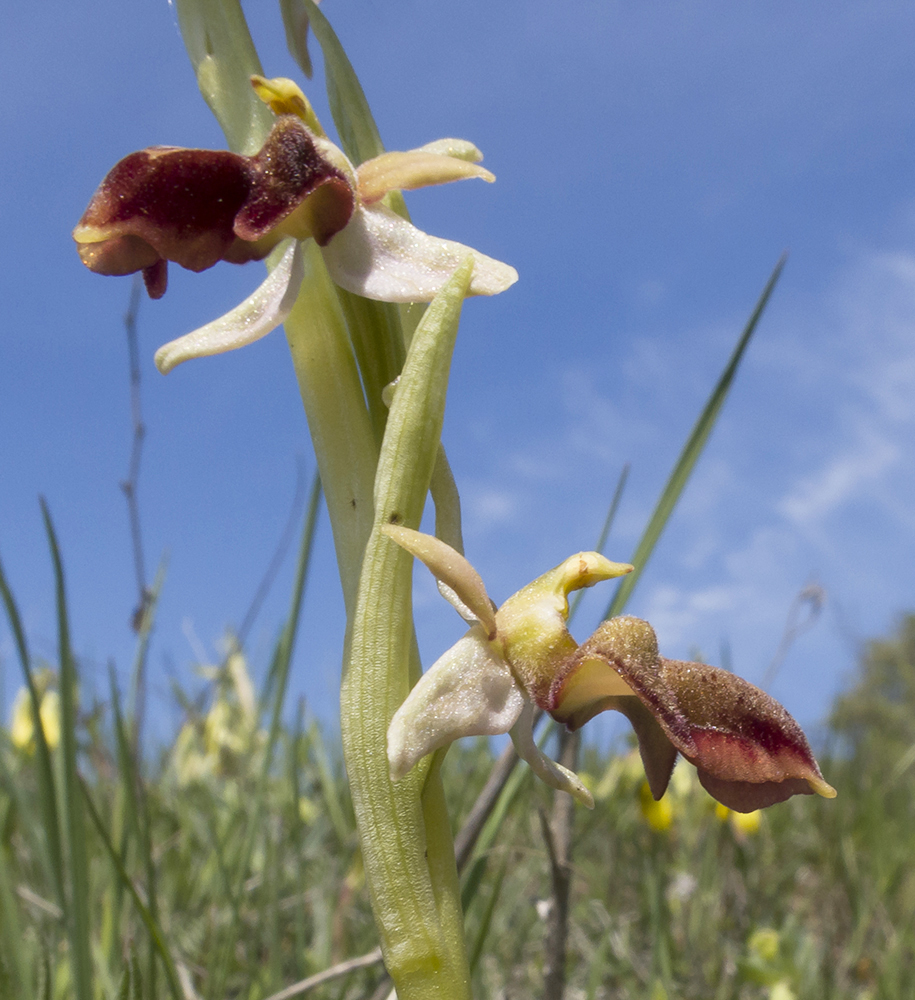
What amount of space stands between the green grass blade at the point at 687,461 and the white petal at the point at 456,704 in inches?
18.1

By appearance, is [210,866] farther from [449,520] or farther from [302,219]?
[302,219]

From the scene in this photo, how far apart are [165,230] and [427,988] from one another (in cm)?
74

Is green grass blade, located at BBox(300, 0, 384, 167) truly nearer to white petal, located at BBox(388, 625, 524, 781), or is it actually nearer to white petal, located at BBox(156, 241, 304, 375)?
white petal, located at BBox(156, 241, 304, 375)

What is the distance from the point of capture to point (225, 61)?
107 centimetres

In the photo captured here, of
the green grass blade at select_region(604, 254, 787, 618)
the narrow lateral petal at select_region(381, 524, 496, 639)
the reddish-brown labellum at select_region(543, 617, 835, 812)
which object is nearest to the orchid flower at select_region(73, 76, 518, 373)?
the narrow lateral petal at select_region(381, 524, 496, 639)

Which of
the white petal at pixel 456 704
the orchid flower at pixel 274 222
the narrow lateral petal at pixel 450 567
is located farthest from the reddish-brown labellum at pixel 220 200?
the white petal at pixel 456 704

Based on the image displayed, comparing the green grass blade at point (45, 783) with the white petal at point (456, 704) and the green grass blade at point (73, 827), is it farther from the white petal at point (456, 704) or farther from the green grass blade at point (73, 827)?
the white petal at point (456, 704)

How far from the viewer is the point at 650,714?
2.88ft

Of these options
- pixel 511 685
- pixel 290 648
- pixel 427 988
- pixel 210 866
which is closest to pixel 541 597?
pixel 511 685

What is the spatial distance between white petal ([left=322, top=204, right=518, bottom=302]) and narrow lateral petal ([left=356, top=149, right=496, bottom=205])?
0.06 ft

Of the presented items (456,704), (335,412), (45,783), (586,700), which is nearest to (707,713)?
(586,700)

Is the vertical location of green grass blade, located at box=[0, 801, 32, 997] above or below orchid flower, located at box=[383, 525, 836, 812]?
below

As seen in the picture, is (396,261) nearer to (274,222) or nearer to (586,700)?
(274,222)

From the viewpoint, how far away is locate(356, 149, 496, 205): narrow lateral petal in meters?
1.00
